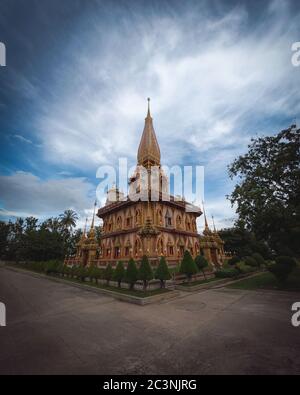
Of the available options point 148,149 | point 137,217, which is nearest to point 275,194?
point 137,217

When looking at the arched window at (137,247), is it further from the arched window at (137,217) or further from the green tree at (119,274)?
the green tree at (119,274)

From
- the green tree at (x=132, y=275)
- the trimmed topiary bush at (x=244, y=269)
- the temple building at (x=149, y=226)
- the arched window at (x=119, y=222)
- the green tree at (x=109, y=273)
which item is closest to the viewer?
the green tree at (x=132, y=275)

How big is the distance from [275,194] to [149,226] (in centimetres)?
1180

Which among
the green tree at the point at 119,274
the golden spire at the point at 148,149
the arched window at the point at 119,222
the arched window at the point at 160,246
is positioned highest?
the golden spire at the point at 148,149

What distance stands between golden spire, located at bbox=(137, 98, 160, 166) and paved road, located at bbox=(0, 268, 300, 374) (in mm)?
25370

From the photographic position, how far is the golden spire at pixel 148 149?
104ft

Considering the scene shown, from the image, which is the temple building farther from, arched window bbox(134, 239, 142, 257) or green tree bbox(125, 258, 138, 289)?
green tree bbox(125, 258, 138, 289)

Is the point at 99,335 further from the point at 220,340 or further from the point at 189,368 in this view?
the point at 220,340

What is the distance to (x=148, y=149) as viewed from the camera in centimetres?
3170

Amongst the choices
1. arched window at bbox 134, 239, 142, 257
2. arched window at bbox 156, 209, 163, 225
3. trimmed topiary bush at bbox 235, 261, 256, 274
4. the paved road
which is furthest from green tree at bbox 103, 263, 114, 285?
trimmed topiary bush at bbox 235, 261, 256, 274

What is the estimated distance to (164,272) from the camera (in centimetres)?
1326

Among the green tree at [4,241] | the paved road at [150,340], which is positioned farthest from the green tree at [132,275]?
the green tree at [4,241]

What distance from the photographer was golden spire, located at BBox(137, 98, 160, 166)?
104 feet

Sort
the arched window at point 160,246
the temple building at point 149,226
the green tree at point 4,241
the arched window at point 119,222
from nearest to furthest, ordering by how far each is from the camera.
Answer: the temple building at point 149,226 → the arched window at point 160,246 → the arched window at point 119,222 → the green tree at point 4,241
